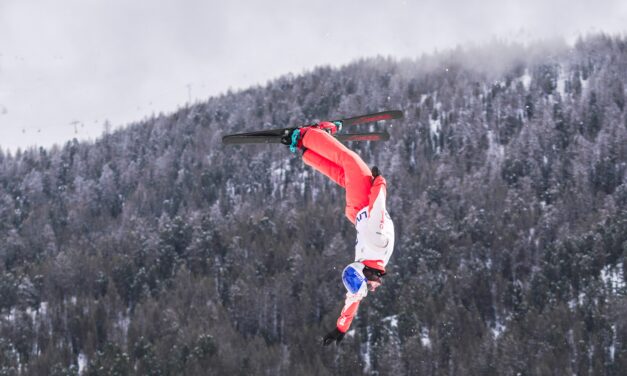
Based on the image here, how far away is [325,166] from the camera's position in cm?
1274

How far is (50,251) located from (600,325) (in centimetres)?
11236

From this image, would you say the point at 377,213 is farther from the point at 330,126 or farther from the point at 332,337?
the point at 332,337

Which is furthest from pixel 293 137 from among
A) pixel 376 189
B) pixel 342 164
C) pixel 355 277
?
pixel 355 277

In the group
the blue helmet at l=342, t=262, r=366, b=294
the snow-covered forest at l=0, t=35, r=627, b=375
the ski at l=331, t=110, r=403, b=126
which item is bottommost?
the snow-covered forest at l=0, t=35, r=627, b=375

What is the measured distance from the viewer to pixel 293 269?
5906 inches

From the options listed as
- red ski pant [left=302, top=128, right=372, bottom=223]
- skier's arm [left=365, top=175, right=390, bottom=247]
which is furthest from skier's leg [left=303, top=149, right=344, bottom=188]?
skier's arm [left=365, top=175, right=390, bottom=247]

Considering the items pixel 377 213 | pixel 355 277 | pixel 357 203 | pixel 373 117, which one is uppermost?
pixel 373 117

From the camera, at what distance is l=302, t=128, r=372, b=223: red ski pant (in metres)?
12.3

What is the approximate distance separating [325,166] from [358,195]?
2.22 ft

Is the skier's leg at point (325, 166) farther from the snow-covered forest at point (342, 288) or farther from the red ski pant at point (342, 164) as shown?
the snow-covered forest at point (342, 288)

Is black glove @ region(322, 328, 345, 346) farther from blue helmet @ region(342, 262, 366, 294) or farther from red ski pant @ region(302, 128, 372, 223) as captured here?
red ski pant @ region(302, 128, 372, 223)

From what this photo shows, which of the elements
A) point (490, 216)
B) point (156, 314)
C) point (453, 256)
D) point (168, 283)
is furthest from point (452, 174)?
point (156, 314)

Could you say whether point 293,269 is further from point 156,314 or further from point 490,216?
point 490,216

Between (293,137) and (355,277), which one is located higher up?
(293,137)
